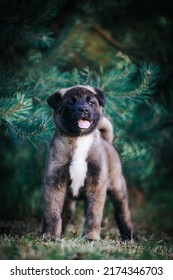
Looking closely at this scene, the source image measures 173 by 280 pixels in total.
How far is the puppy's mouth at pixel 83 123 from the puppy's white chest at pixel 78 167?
0.63 feet

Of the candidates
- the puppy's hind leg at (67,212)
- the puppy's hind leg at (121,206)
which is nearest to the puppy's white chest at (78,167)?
the puppy's hind leg at (67,212)

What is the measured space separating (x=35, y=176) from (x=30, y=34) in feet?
7.95

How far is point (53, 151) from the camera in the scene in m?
5.55

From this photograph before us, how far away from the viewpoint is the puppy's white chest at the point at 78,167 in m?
5.48

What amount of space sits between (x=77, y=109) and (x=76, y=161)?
0.52 m

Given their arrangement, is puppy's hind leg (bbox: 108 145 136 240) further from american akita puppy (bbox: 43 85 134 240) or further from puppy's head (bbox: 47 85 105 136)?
puppy's head (bbox: 47 85 105 136)

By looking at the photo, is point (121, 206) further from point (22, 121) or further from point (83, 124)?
point (22, 121)

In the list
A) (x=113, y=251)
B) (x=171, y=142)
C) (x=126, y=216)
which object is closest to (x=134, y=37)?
(x=171, y=142)

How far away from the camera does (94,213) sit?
5.47 meters

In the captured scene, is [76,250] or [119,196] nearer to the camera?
[76,250]

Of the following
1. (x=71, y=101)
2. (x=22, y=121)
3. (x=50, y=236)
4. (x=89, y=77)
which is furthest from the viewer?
(x=89, y=77)

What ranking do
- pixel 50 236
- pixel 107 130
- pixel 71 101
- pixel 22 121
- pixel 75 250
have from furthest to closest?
1. pixel 107 130
2. pixel 71 101
3. pixel 22 121
4. pixel 50 236
5. pixel 75 250

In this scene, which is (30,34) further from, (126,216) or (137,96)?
(126,216)

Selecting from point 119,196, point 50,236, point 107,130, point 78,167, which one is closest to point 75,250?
point 50,236
